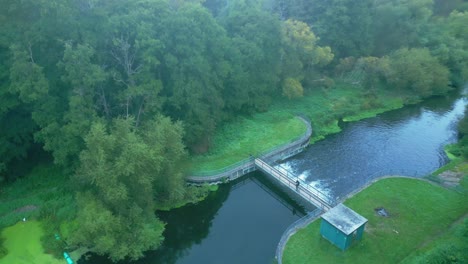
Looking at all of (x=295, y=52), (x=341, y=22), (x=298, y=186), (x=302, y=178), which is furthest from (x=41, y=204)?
(x=341, y=22)

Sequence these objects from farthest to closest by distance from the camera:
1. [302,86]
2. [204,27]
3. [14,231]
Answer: [302,86] → [204,27] → [14,231]

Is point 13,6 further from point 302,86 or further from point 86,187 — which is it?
point 302,86

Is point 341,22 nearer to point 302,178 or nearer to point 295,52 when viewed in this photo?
point 295,52

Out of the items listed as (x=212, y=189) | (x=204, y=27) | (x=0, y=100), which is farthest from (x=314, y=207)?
(x=0, y=100)

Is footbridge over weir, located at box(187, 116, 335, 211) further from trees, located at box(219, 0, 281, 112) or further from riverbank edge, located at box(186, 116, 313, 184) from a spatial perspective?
trees, located at box(219, 0, 281, 112)

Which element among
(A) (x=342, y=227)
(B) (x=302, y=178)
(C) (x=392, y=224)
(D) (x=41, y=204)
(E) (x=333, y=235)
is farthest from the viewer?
(B) (x=302, y=178)

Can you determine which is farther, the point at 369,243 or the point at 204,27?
the point at 204,27

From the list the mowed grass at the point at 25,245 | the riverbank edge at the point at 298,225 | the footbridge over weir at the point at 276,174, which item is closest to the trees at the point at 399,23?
the footbridge over weir at the point at 276,174
